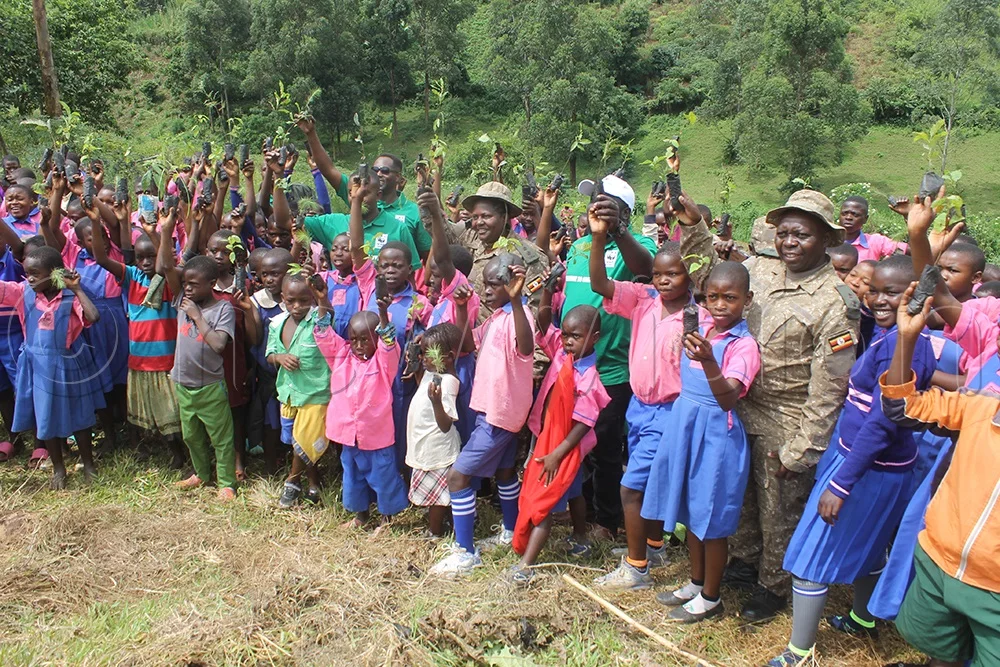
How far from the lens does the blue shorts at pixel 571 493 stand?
4129 mm

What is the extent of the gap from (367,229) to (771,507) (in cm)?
324

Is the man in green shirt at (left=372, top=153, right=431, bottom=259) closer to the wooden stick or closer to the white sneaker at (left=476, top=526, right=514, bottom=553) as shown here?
the white sneaker at (left=476, top=526, right=514, bottom=553)

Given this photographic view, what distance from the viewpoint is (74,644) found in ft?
11.7

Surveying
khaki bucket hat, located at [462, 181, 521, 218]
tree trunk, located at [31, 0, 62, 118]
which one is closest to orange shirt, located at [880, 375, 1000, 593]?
khaki bucket hat, located at [462, 181, 521, 218]

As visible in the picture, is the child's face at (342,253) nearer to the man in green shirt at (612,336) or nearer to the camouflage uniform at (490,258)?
the camouflage uniform at (490,258)

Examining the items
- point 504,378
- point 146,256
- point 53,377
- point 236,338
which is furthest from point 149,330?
point 504,378

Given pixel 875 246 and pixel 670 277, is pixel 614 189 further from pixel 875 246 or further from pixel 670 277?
pixel 875 246

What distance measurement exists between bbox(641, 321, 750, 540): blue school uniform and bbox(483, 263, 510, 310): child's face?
1055 millimetres

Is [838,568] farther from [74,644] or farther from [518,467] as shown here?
[74,644]

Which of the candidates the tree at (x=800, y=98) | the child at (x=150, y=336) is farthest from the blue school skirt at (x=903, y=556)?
the tree at (x=800, y=98)

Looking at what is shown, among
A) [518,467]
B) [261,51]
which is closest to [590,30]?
[261,51]

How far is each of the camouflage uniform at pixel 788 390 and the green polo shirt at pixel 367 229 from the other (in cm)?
259

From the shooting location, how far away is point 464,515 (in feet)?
14.0

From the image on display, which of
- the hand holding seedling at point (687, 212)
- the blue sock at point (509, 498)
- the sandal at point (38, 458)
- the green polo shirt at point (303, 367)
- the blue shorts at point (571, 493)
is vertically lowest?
the sandal at point (38, 458)
